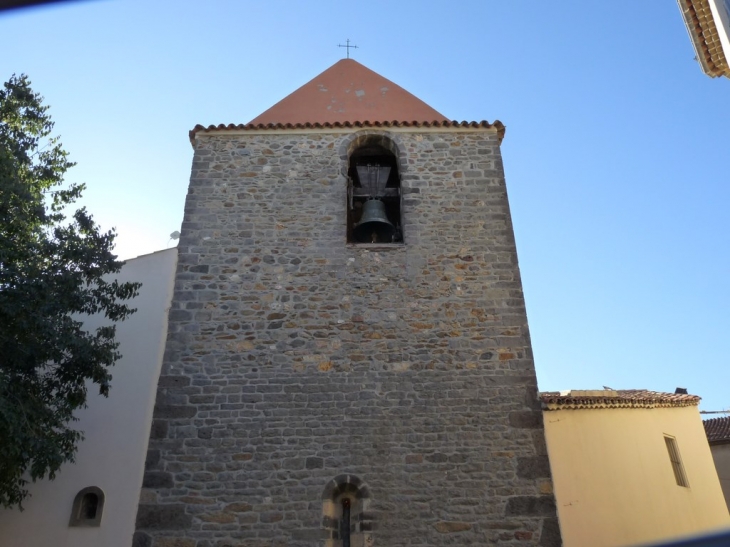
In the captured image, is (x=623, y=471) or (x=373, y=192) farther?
(x=623, y=471)

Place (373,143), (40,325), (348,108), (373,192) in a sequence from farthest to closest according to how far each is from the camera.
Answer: (348,108), (373,143), (373,192), (40,325)

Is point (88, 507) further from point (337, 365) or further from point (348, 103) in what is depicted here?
point (348, 103)

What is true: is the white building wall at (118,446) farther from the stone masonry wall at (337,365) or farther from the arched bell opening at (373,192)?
the arched bell opening at (373,192)

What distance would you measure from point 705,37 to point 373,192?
481 cm

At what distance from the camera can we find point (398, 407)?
21.7 ft

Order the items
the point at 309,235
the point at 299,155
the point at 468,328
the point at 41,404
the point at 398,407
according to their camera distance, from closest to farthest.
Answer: the point at 41,404, the point at 398,407, the point at 468,328, the point at 309,235, the point at 299,155

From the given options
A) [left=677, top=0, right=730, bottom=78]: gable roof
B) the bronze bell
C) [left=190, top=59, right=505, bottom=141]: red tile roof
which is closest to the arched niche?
the bronze bell

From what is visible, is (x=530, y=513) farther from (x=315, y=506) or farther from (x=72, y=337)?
(x=72, y=337)

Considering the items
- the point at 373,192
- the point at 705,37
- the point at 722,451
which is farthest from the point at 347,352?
the point at 722,451

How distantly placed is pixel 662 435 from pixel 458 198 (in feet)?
18.8

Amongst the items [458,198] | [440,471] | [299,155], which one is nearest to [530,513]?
[440,471]

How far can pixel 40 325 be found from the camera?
573 cm

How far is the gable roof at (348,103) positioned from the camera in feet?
30.5

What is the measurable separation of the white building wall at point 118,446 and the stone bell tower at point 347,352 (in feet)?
1.91
